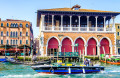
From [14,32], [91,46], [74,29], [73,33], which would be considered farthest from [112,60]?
[14,32]

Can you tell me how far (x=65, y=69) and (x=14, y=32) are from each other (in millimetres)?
24409

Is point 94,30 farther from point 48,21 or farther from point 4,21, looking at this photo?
point 4,21

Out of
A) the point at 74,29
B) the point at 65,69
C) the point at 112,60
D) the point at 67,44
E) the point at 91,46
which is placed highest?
the point at 74,29

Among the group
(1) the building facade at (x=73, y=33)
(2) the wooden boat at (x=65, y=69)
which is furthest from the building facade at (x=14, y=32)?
(2) the wooden boat at (x=65, y=69)

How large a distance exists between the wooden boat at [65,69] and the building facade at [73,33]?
14470 mm

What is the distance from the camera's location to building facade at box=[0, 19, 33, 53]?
40469mm

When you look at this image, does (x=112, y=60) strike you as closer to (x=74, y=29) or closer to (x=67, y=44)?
(x=67, y=44)

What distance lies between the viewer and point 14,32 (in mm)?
41125

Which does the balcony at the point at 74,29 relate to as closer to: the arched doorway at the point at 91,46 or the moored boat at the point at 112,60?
the arched doorway at the point at 91,46

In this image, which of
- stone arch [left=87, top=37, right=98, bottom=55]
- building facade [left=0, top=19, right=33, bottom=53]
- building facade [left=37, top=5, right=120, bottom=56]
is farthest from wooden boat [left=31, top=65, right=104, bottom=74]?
building facade [left=0, top=19, right=33, bottom=53]

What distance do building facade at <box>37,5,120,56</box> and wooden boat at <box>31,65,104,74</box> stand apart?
1447cm

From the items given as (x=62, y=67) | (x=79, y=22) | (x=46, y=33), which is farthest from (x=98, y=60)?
(x=62, y=67)

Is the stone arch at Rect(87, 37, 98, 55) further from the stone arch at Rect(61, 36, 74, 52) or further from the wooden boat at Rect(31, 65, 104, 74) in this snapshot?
the wooden boat at Rect(31, 65, 104, 74)

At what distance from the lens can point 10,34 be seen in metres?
40.8
